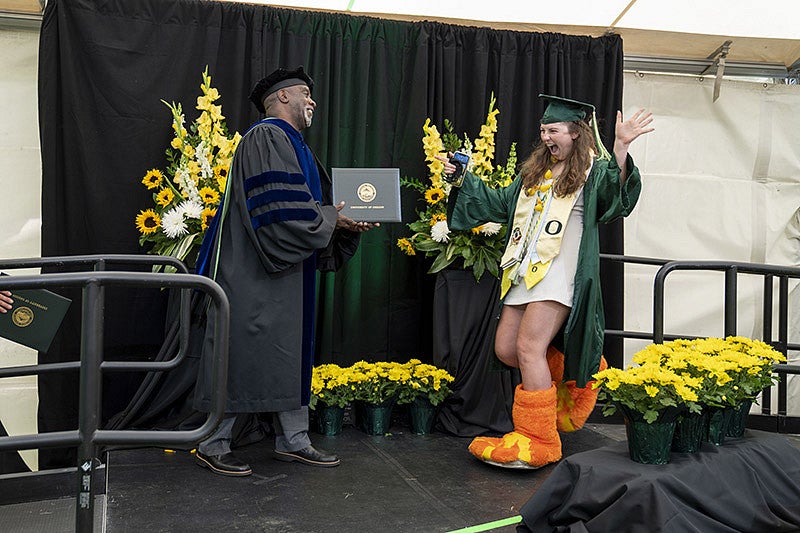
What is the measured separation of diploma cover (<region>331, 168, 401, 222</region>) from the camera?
12.9ft

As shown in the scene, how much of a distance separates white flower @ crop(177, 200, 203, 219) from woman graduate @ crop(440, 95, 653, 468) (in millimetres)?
1590

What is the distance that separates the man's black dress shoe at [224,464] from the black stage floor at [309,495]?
0.04m

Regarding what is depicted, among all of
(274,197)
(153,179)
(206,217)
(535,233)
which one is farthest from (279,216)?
(153,179)

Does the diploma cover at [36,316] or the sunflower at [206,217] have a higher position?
the sunflower at [206,217]

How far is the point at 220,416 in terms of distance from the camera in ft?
8.05

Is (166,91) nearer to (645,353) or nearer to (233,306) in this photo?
(233,306)

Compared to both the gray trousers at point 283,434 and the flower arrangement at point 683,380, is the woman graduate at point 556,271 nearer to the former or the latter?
the flower arrangement at point 683,380

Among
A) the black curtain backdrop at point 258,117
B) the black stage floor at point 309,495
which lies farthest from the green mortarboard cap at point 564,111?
the black stage floor at point 309,495

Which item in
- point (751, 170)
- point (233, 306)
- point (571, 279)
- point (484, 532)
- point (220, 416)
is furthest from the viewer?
point (751, 170)

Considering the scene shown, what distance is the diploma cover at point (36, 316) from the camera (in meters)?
2.72

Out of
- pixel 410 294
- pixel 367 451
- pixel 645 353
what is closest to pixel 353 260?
pixel 410 294

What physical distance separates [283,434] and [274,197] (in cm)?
110

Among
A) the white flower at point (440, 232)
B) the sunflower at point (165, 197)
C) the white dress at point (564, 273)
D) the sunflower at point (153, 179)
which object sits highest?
the sunflower at point (153, 179)

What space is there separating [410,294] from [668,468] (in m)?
2.56
